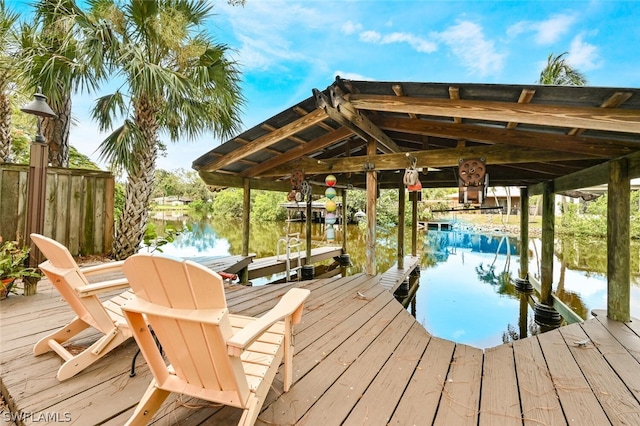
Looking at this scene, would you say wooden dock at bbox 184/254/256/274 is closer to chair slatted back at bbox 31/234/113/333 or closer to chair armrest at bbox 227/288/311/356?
chair slatted back at bbox 31/234/113/333

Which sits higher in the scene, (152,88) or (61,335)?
(152,88)

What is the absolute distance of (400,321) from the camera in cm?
277

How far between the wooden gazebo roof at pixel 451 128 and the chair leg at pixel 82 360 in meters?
2.78

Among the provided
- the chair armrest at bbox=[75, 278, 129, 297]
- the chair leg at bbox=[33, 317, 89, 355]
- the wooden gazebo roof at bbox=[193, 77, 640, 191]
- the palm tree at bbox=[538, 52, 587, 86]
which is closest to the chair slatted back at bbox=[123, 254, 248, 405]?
the chair armrest at bbox=[75, 278, 129, 297]

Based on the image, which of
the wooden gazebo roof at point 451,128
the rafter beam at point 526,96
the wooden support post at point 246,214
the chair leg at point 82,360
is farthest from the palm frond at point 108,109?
the rafter beam at point 526,96

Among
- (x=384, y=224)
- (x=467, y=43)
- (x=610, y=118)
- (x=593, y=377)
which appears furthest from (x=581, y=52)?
(x=593, y=377)

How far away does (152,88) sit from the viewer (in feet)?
13.2

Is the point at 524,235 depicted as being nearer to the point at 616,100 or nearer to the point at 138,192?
the point at 616,100

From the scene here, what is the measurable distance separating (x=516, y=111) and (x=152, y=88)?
4.73 meters

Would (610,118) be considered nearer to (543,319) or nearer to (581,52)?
(543,319)

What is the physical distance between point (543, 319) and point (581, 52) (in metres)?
12.6

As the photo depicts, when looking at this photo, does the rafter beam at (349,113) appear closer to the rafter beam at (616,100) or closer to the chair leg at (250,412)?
the rafter beam at (616,100)

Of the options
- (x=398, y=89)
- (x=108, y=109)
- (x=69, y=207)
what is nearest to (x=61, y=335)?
(x=398, y=89)

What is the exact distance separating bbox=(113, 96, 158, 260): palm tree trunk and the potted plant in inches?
83.8
